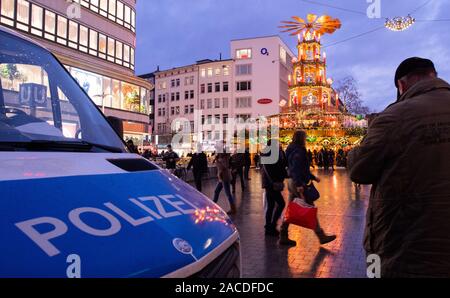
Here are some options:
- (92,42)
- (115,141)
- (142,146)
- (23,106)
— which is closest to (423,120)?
(115,141)

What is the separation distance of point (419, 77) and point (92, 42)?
32216 millimetres

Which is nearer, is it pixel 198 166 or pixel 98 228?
pixel 98 228

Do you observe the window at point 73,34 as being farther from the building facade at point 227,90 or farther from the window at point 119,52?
the building facade at point 227,90

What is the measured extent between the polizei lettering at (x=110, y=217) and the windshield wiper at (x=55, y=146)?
0.76 meters

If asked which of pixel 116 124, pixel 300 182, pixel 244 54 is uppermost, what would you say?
pixel 244 54

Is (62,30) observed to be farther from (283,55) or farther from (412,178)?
(283,55)

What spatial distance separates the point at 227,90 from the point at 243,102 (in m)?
3.81

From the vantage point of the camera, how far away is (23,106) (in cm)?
268

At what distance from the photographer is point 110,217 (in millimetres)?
1592

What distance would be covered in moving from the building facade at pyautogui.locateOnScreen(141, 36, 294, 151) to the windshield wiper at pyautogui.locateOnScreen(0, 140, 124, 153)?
→ 5846cm

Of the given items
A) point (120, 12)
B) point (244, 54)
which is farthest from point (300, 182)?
point (244, 54)

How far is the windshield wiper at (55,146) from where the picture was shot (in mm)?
2096
